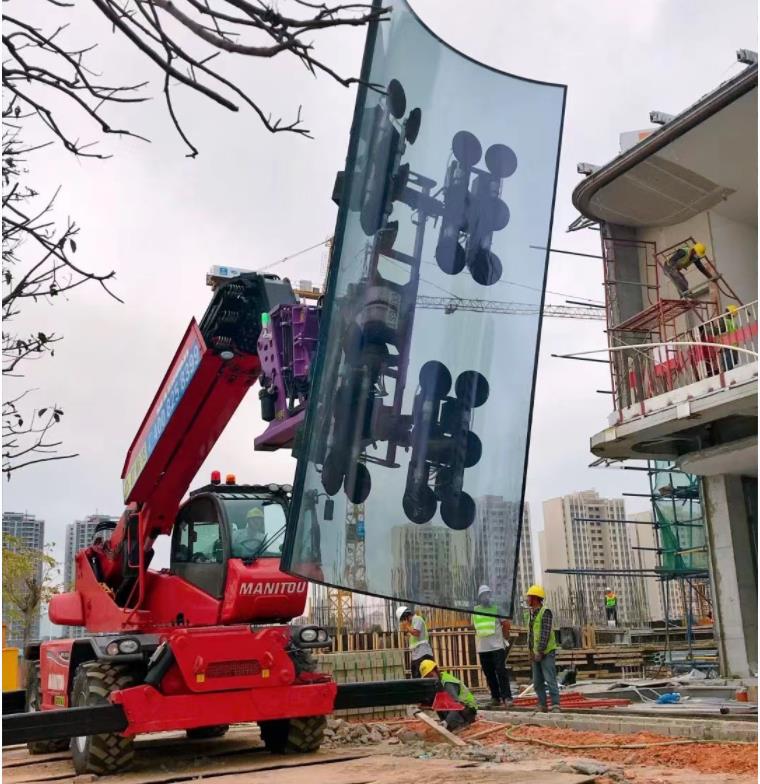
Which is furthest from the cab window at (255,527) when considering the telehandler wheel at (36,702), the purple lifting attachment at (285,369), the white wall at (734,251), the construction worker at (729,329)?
the white wall at (734,251)

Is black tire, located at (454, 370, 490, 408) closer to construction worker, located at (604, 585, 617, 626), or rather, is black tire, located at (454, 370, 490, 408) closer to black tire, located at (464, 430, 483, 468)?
black tire, located at (464, 430, 483, 468)

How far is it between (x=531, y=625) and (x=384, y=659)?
273 centimetres

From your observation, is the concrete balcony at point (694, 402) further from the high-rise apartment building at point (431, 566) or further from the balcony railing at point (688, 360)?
the high-rise apartment building at point (431, 566)

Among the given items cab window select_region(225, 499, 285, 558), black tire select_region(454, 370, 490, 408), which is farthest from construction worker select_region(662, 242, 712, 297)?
black tire select_region(454, 370, 490, 408)

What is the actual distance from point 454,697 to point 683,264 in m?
10.4

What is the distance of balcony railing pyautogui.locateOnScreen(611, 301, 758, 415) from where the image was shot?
15398 mm

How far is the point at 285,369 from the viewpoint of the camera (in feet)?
23.5

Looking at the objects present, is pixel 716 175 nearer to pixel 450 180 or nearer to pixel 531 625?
pixel 531 625

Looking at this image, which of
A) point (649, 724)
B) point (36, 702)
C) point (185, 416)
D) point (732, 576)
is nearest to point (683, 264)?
point (732, 576)

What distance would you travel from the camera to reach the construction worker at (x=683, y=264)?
54.3 ft

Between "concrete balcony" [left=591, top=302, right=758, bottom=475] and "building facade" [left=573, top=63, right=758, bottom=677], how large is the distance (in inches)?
1.0

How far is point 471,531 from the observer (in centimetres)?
449

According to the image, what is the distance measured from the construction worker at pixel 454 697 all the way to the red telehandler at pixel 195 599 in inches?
56.5

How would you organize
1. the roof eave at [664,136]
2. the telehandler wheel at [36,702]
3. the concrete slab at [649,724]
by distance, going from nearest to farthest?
the concrete slab at [649,724], the telehandler wheel at [36,702], the roof eave at [664,136]
